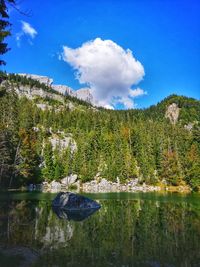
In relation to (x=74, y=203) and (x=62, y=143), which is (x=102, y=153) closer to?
(x=62, y=143)

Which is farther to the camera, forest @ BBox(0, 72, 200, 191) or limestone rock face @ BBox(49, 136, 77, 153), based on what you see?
limestone rock face @ BBox(49, 136, 77, 153)

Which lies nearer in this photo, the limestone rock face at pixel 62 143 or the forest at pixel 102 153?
the forest at pixel 102 153

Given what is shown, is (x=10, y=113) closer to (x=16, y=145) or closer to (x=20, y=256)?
(x=16, y=145)

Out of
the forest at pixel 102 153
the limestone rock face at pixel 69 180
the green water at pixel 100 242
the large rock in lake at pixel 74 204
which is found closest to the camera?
the green water at pixel 100 242

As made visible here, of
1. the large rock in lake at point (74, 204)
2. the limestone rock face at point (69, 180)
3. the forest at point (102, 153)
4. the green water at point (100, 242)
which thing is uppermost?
the forest at point (102, 153)

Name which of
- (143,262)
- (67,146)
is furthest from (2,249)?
(67,146)

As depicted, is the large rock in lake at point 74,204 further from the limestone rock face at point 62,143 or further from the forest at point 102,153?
the limestone rock face at point 62,143

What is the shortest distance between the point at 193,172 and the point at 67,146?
1935 inches

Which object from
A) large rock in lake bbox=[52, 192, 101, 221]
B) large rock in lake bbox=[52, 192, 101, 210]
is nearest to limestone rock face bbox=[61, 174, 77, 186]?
large rock in lake bbox=[52, 192, 101, 221]

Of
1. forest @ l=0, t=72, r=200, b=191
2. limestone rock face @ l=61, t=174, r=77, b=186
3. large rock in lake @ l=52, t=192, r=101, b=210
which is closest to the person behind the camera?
large rock in lake @ l=52, t=192, r=101, b=210

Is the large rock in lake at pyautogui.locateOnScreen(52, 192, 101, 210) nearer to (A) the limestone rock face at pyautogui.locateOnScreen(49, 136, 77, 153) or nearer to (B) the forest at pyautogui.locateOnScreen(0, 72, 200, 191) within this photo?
(B) the forest at pyautogui.locateOnScreen(0, 72, 200, 191)

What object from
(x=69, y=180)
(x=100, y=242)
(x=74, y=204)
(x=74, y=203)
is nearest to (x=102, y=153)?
(x=69, y=180)

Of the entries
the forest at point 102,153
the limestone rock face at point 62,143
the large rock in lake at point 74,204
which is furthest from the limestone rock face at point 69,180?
the large rock in lake at point 74,204

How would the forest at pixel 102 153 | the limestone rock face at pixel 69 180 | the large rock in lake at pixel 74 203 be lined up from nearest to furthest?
1. the large rock in lake at pixel 74 203
2. the forest at pixel 102 153
3. the limestone rock face at pixel 69 180
